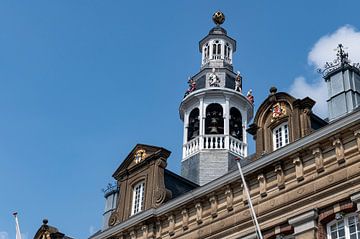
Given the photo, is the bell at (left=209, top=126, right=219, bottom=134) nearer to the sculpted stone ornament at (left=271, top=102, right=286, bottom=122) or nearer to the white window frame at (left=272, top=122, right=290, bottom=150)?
the sculpted stone ornament at (left=271, top=102, right=286, bottom=122)

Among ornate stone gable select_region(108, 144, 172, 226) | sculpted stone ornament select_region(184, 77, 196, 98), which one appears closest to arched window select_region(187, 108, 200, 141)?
sculpted stone ornament select_region(184, 77, 196, 98)

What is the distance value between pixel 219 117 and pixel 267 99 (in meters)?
9.24

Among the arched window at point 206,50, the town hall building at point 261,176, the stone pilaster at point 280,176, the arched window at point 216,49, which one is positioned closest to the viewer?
the town hall building at point 261,176

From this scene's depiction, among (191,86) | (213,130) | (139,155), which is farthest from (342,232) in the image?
(191,86)

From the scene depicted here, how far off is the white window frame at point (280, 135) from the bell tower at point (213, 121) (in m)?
7.68

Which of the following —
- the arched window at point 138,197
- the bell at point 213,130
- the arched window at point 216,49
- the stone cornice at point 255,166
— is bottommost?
the stone cornice at point 255,166

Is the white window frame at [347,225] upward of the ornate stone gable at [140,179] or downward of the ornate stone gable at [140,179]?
downward

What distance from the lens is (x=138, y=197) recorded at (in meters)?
26.1

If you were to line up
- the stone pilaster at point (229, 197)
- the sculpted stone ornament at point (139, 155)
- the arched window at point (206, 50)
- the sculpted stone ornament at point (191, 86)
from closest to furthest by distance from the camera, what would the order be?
the stone pilaster at point (229, 197)
the sculpted stone ornament at point (139, 155)
the sculpted stone ornament at point (191, 86)
the arched window at point (206, 50)

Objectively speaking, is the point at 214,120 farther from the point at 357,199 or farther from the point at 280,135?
the point at 357,199

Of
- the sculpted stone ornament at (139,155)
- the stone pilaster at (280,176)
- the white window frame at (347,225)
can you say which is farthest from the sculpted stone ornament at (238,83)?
the white window frame at (347,225)

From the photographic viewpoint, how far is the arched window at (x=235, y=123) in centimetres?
3156

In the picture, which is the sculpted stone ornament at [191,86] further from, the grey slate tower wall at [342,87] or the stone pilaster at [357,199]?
the stone pilaster at [357,199]

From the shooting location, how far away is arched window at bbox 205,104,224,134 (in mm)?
31234
